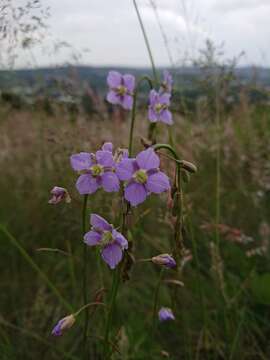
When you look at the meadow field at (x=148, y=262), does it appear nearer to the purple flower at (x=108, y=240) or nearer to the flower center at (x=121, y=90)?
the purple flower at (x=108, y=240)

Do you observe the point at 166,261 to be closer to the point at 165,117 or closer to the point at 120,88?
the point at 165,117

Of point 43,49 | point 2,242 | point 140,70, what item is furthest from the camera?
point 2,242

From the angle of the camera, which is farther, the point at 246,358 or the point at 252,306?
the point at 252,306

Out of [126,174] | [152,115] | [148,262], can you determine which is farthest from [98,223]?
[148,262]

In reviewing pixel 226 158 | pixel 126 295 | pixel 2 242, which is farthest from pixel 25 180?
pixel 126 295

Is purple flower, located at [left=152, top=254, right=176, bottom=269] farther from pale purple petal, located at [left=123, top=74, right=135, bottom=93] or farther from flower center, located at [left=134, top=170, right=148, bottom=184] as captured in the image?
pale purple petal, located at [left=123, top=74, right=135, bottom=93]

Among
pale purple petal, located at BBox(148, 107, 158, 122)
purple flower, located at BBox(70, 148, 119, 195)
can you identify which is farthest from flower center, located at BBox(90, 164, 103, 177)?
pale purple petal, located at BBox(148, 107, 158, 122)

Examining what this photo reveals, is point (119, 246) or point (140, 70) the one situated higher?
point (140, 70)

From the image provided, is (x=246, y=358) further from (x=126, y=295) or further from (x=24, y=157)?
(x=24, y=157)
